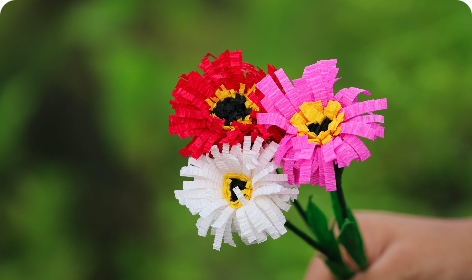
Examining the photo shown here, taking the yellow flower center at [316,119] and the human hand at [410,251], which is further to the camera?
the human hand at [410,251]

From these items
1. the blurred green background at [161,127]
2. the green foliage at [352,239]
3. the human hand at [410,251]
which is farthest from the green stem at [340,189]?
the blurred green background at [161,127]

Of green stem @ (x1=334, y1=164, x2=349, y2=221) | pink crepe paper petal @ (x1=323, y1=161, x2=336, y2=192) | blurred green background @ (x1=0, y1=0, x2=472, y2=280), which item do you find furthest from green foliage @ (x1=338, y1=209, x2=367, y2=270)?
blurred green background @ (x1=0, y1=0, x2=472, y2=280)

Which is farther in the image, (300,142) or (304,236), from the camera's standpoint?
(304,236)

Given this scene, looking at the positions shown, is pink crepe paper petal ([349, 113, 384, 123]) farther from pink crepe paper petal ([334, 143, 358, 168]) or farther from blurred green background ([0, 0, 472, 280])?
blurred green background ([0, 0, 472, 280])

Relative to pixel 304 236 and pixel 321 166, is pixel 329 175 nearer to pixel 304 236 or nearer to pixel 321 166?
pixel 321 166

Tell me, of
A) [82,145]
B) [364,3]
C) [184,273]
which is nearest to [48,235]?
[82,145]

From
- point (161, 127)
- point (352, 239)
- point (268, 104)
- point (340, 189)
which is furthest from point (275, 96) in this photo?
point (161, 127)

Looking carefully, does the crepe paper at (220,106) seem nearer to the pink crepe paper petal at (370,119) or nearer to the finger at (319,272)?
the pink crepe paper petal at (370,119)
